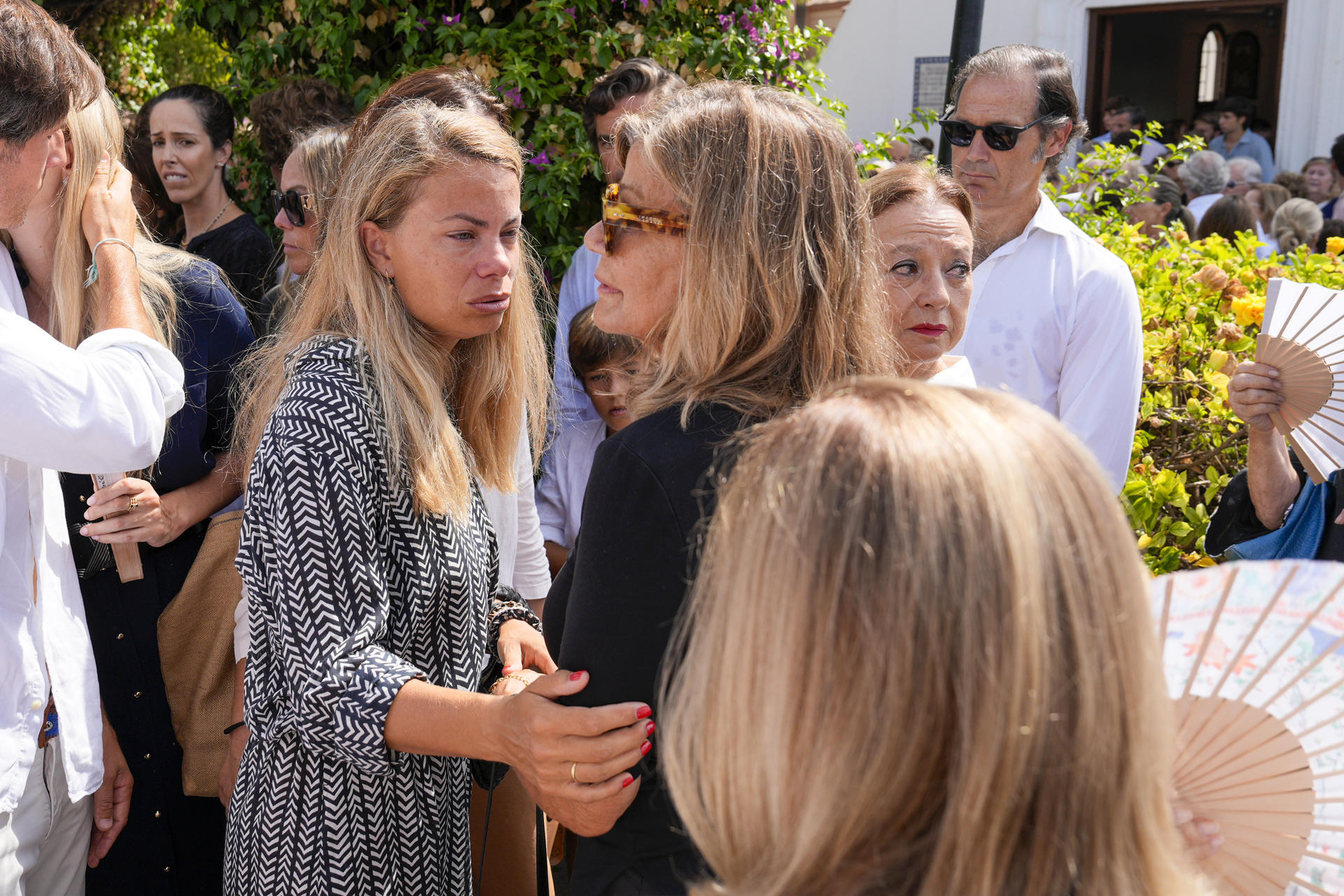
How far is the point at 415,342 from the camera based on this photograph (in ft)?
6.60

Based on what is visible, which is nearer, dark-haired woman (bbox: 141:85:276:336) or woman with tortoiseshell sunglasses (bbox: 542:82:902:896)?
woman with tortoiseshell sunglasses (bbox: 542:82:902:896)

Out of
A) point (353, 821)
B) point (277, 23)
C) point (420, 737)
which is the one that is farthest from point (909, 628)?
point (277, 23)

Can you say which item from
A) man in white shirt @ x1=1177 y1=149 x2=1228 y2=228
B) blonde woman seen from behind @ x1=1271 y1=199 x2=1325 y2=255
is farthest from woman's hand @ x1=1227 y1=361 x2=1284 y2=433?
man in white shirt @ x1=1177 y1=149 x2=1228 y2=228

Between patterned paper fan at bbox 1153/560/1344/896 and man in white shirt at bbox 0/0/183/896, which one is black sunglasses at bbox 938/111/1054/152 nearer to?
man in white shirt at bbox 0/0/183/896

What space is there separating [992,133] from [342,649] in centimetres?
259

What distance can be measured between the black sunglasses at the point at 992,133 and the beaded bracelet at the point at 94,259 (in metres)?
2.39

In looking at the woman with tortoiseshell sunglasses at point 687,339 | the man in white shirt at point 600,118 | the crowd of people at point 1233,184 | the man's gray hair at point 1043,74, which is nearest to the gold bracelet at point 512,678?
the woman with tortoiseshell sunglasses at point 687,339

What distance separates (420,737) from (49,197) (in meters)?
1.48

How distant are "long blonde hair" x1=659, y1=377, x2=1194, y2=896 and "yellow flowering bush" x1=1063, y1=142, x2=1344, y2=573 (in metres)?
2.74

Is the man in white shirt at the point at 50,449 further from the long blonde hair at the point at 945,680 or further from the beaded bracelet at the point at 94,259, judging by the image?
the long blonde hair at the point at 945,680

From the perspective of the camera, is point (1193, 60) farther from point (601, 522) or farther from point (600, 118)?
point (601, 522)

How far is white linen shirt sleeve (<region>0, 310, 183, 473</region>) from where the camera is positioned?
167 cm

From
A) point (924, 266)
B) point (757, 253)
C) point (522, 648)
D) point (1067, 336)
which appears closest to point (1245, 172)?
point (1067, 336)

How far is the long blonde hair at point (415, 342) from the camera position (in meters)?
1.88
